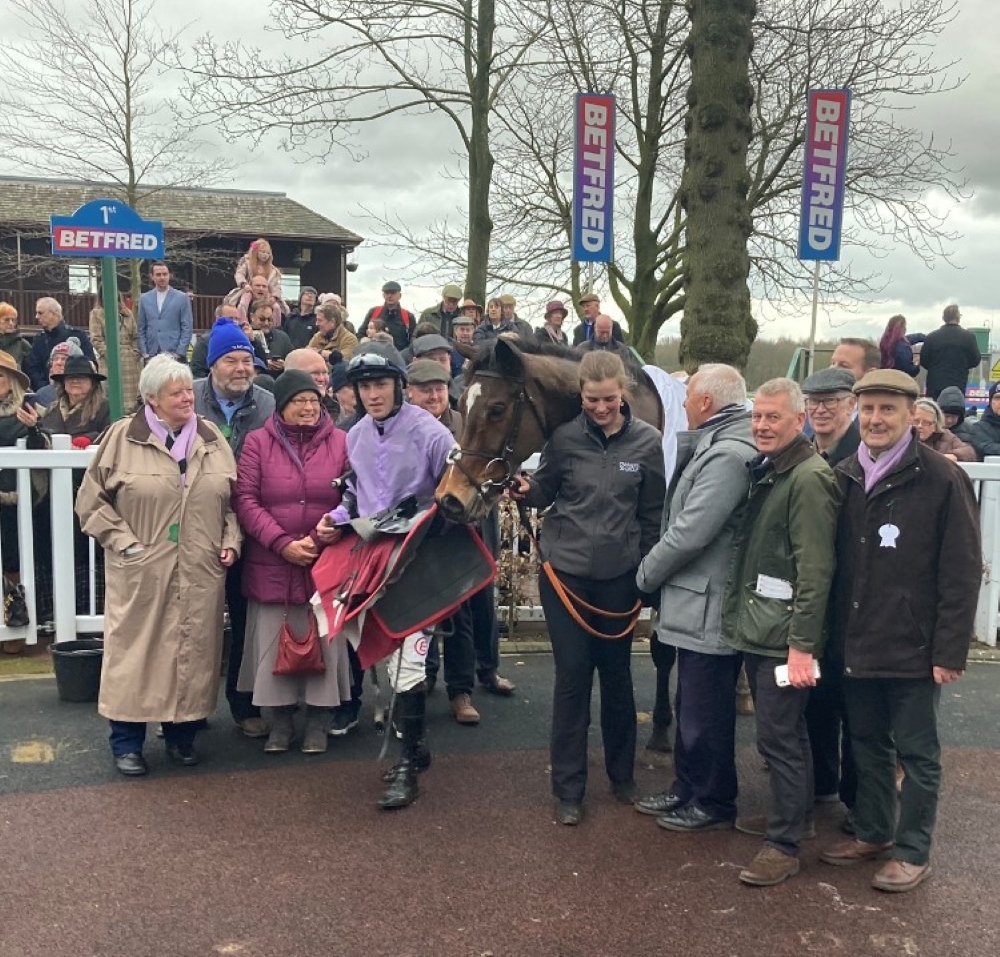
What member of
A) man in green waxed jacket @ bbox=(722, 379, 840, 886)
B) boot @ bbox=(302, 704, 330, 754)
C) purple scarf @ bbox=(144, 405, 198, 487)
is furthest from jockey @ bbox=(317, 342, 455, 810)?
man in green waxed jacket @ bbox=(722, 379, 840, 886)

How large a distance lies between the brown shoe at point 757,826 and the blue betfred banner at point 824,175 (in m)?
6.51

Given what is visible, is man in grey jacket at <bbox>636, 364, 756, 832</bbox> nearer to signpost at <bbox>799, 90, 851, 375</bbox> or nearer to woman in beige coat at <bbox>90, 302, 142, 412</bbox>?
signpost at <bbox>799, 90, 851, 375</bbox>

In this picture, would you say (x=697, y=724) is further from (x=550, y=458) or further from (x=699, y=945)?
(x=550, y=458)

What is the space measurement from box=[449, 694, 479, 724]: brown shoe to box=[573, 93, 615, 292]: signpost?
5.94 meters

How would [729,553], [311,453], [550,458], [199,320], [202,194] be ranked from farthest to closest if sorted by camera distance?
[202,194] → [199,320] → [311,453] → [550,458] → [729,553]

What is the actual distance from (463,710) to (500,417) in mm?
2114

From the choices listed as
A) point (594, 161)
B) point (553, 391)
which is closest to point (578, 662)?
point (553, 391)

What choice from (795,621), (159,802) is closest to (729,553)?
(795,621)

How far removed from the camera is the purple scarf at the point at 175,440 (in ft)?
14.8

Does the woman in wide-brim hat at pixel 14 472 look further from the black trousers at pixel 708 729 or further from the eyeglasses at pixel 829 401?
the eyeglasses at pixel 829 401

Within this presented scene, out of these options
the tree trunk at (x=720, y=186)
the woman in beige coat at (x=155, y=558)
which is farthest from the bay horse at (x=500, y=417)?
the tree trunk at (x=720, y=186)

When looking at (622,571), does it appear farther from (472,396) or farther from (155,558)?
(155,558)

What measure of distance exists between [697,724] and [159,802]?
8.08 feet

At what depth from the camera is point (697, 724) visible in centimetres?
392
